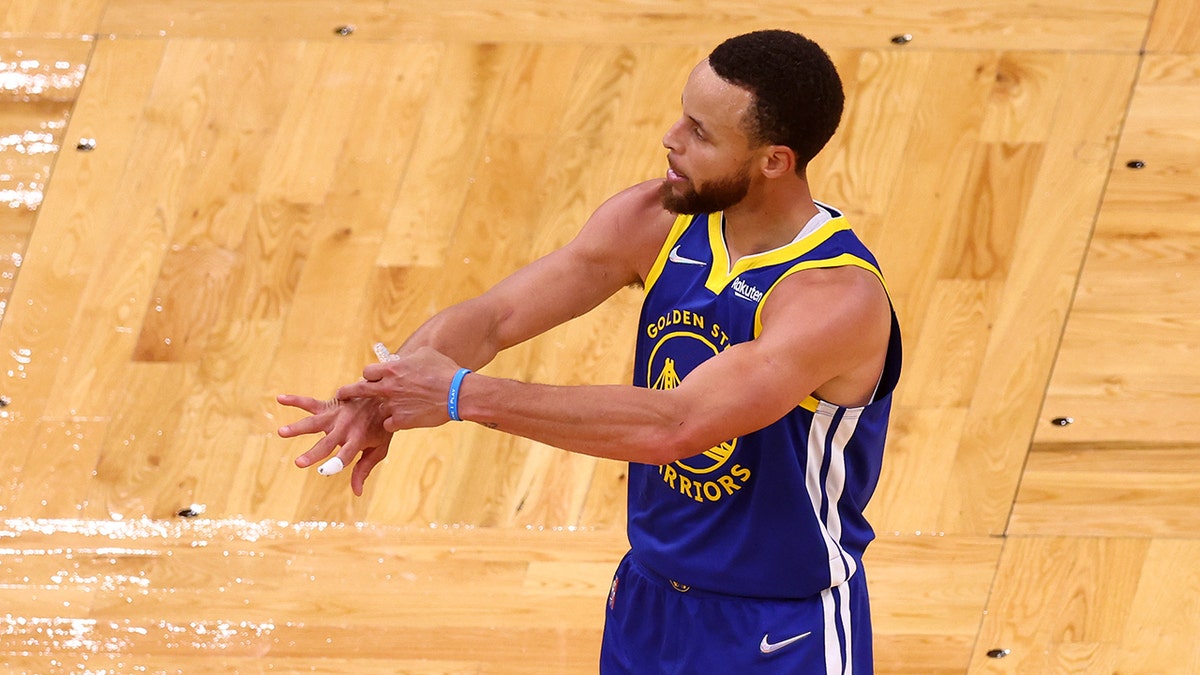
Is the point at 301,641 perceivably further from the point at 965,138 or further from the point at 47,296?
the point at 965,138

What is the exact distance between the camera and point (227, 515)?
302 cm

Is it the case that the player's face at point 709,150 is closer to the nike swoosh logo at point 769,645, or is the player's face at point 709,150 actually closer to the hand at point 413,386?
the hand at point 413,386

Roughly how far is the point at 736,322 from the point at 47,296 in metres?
1.97

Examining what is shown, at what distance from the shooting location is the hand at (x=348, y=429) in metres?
1.90

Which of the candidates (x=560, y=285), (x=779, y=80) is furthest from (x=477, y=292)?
(x=779, y=80)

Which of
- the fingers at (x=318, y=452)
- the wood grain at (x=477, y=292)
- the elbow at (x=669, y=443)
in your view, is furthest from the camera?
the wood grain at (x=477, y=292)

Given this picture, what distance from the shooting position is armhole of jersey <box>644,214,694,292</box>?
201 centimetres

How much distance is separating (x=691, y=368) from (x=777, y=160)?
0.89 feet

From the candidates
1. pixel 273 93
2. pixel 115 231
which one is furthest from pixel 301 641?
pixel 273 93

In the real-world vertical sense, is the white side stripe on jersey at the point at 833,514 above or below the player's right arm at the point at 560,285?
below

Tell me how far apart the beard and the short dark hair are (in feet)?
0.18

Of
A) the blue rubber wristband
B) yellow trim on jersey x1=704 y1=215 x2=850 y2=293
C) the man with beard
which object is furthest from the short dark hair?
the blue rubber wristband

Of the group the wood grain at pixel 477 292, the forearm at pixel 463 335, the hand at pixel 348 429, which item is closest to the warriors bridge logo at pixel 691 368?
the forearm at pixel 463 335

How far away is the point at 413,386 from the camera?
1811mm
